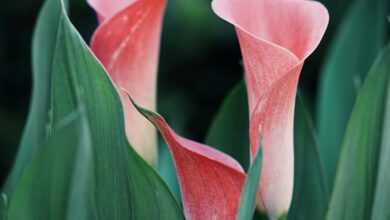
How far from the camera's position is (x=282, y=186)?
49 centimetres

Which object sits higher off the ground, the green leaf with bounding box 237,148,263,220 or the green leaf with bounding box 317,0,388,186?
the green leaf with bounding box 237,148,263,220

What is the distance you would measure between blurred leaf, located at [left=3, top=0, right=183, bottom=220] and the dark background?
0.82 metres

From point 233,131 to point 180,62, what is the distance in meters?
0.76

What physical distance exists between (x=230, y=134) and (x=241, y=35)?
0.20 m

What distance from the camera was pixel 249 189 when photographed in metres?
0.42

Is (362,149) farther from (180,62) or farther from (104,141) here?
(180,62)

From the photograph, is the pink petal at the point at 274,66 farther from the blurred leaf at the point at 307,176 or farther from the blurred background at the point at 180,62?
the blurred background at the point at 180,62

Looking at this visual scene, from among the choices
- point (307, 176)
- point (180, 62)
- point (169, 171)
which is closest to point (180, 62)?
point (180, 62)

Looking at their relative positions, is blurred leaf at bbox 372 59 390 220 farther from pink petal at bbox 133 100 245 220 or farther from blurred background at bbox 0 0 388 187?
blurred background at bbox 0 0 388 187

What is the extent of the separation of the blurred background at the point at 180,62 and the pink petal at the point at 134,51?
0.73 m

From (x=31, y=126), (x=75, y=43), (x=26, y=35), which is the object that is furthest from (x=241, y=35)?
(x=26, y=35)

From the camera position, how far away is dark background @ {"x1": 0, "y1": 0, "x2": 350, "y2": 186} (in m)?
1.32

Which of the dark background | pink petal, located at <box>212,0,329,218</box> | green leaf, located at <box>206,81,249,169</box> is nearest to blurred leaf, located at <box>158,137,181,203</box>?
green leaf, located at <box>206,81,249,169</box>

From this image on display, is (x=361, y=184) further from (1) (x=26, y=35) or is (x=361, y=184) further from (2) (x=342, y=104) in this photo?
(1) (x=26, y=35)
